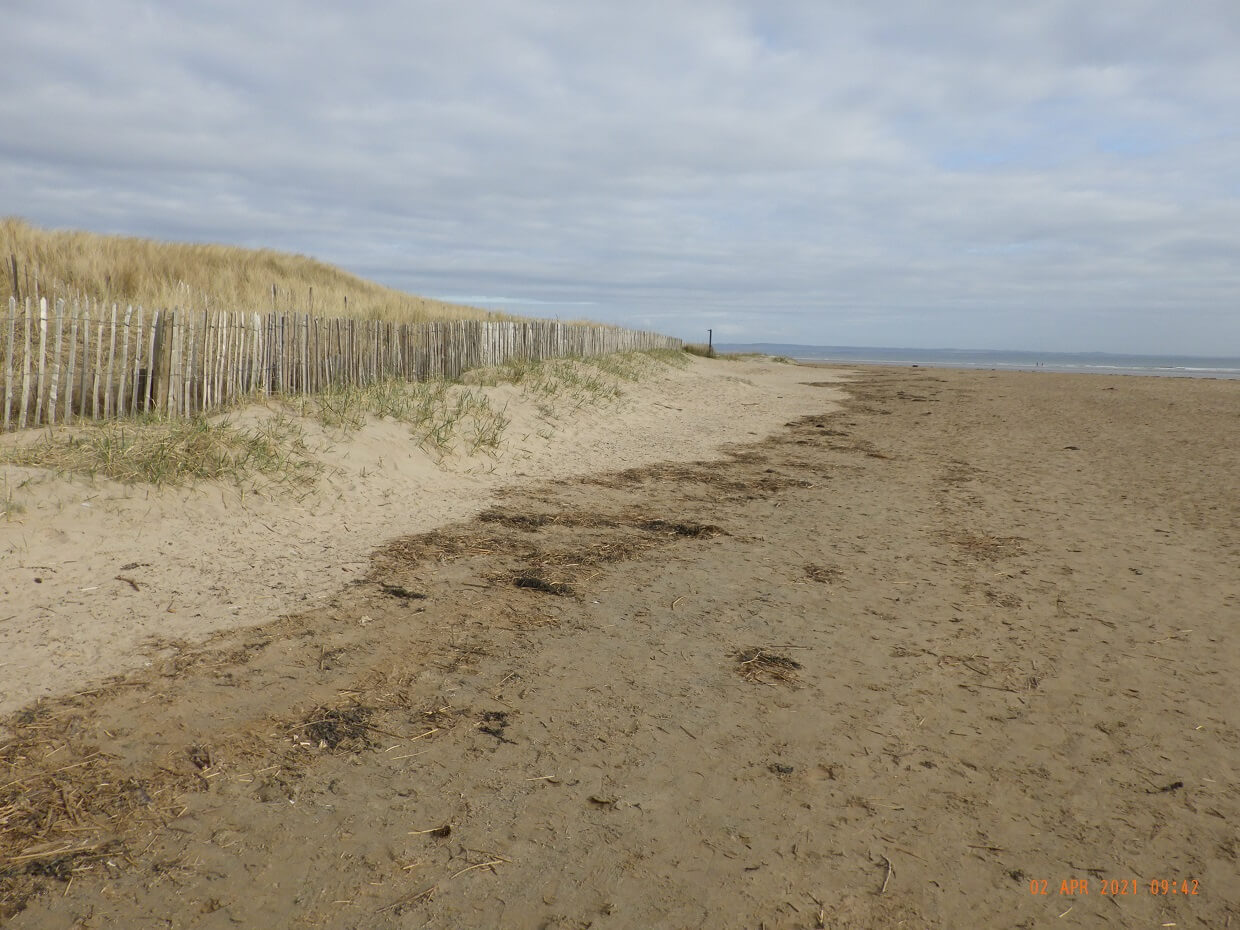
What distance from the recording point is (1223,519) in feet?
21.6

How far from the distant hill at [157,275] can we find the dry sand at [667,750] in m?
5.62

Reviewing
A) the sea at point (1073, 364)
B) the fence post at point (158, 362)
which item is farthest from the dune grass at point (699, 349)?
the fence post at point (158, 362)

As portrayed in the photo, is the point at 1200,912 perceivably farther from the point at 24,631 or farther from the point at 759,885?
the point at 24,631

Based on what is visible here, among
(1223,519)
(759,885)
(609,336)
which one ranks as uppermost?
(609,336)

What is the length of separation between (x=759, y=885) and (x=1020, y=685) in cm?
187

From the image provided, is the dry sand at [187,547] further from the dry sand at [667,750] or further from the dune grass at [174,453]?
the dry sand at [667,750]

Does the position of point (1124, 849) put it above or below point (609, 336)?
below

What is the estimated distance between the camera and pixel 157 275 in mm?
12609

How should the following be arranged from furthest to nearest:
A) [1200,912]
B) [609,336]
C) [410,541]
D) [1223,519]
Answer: [609,336]
[1223,519]
[410,541]
[1200,912]

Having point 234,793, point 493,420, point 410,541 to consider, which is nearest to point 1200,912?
point 234,793

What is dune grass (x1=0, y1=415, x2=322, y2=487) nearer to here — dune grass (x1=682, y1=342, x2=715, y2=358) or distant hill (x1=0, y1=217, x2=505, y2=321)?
distant hill (x1=0, y1=217, x2=505, y2=321)

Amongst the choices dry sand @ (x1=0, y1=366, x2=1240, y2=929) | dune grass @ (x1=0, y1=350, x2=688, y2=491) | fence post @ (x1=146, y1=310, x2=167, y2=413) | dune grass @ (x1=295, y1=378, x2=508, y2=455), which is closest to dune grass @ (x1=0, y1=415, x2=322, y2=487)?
dune grass @ (x1=0, y1=350, x2=688, y2=491)

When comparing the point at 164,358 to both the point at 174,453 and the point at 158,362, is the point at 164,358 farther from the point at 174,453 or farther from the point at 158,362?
the point at 174,453

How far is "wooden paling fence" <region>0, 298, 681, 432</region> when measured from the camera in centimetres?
631
